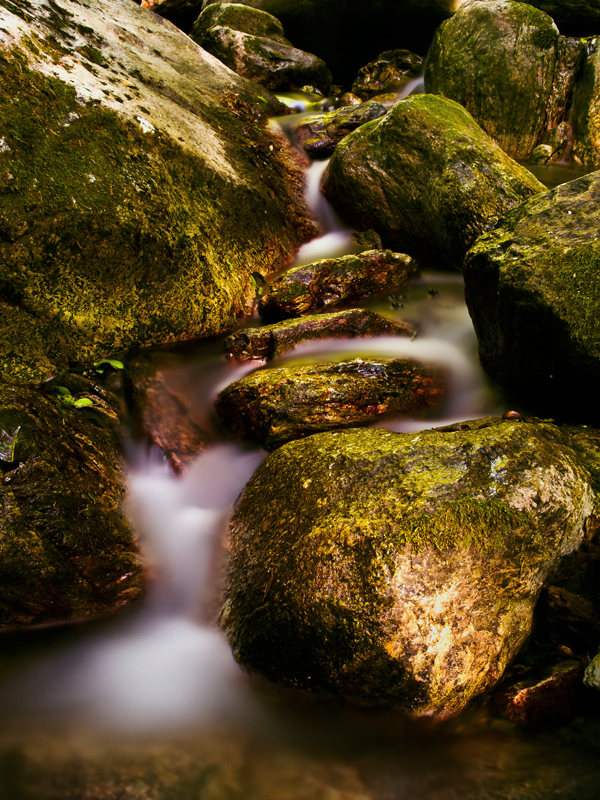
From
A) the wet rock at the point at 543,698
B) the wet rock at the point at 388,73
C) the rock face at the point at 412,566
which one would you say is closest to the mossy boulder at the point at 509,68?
the wet rock at the point at 388,73

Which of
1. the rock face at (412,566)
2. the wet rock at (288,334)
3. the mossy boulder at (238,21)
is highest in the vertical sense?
the mossy boulder at (238,21)

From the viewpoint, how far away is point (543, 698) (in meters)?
2.42

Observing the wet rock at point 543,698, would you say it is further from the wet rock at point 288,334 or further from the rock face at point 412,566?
the wet rock at point 288,334

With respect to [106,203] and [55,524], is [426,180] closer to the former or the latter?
[106,203]

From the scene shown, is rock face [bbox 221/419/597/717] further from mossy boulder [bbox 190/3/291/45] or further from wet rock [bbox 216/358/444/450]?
mossy boulder [bbox 190/3/291/45]

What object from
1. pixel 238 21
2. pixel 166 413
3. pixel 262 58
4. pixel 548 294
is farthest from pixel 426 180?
pixel 238 21

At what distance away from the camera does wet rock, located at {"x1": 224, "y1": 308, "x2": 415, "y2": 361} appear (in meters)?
4.91

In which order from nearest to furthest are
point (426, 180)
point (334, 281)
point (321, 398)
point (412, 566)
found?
point (412, 566) → point (321, 398) → point (334, 281) → point (426, 180)

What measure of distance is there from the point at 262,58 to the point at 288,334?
9.41 metres

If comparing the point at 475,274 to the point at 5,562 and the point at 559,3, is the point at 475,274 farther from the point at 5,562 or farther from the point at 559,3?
the point at 559,3

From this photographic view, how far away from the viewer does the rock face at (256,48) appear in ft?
35.5

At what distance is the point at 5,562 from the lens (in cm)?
261

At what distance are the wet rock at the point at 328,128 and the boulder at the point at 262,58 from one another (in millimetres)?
3276

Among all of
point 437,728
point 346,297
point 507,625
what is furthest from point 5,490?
point 346,297
